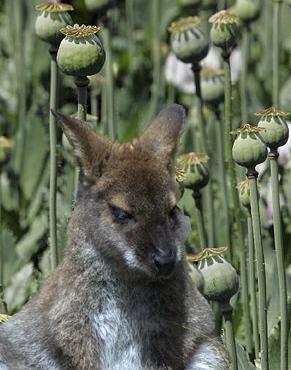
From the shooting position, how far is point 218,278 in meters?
3.56

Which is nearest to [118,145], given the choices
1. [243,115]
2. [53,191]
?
[53,191]

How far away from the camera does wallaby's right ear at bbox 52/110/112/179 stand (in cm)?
320

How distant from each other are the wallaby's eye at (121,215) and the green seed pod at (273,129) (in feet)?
1.94

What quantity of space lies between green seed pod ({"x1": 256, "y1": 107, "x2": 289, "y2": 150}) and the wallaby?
276 millimetres

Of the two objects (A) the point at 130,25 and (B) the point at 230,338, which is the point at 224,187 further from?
(A) the point at 130,25

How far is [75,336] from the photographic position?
3318 mm

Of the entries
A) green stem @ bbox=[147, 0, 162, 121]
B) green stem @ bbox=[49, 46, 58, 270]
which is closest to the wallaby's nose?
green stem @ bbox=[49, 46, 58, 270]

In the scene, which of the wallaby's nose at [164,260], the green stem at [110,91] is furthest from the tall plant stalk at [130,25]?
the wallaby's nose at [164,260]

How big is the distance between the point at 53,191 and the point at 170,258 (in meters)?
0.92

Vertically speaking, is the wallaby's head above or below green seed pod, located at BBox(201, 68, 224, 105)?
below

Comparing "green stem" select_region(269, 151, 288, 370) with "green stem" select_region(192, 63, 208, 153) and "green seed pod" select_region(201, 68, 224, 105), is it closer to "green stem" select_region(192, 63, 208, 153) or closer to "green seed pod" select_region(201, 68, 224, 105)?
"green stem" select_region(192, 63, 208, 153)

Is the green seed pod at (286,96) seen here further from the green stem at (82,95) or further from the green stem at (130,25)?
the green stem at (82,95)

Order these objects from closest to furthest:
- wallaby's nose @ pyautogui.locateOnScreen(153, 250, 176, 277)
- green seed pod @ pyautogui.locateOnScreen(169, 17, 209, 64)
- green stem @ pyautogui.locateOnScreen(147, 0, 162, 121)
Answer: wallaby's nose @ pyautogui.locateOnScreen(153, 250, 176, 277) → green seed pod @ pyautogui.locateOnScreen(169, 17, 209, 64) → green stem @ pyautogui.locateOnScreen(147, 0, 162, 121)

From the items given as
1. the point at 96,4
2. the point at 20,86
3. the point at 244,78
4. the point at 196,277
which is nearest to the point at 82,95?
the point at 196,277
